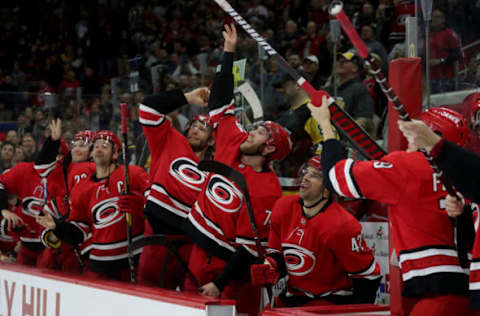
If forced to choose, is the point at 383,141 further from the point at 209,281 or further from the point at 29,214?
the point at 29,214

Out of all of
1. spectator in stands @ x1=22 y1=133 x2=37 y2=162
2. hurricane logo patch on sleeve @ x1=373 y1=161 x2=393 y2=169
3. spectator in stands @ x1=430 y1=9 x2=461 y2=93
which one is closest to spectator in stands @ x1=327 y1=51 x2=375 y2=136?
spectator in stands @ x1=430 y1=9 x2=461 y2=93

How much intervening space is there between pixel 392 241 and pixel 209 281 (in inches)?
44.5

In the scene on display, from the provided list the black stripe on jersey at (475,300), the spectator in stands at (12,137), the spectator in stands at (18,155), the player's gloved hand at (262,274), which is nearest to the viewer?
the black stripe on jersey at (475,300)

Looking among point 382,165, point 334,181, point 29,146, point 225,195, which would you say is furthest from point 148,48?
point 382,165

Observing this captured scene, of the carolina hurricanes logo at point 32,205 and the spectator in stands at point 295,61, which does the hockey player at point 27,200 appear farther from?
the spectator in stands at point 295,61

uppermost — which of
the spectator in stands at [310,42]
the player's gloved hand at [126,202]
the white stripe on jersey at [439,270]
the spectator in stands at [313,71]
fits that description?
the spectator in stands at [310,42]

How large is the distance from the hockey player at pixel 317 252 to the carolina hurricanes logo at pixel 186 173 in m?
0.62

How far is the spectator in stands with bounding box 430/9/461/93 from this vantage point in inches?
138

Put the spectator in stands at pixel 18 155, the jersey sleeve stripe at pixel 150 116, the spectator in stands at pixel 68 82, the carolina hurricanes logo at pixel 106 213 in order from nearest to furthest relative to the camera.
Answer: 1. the jersey sleeve stripe at pixel 150 116
2. the carolina hurricanes logo at pixel 106 213
3. the spectator in stands at pixel 18 155
4. the spectator in stands at pixel 68 82

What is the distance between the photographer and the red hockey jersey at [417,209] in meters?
2.48

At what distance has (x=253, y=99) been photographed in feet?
17.5

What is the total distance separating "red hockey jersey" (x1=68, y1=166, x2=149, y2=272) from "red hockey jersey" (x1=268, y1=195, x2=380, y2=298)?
1.12 m

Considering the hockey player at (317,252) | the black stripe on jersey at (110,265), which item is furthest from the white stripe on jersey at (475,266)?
the black stripe on jersey at (110,265)

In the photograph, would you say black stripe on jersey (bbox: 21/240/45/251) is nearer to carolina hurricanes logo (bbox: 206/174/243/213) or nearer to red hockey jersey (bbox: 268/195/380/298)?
carolina hurricanes logo (bbox: 206/174/243/213)
